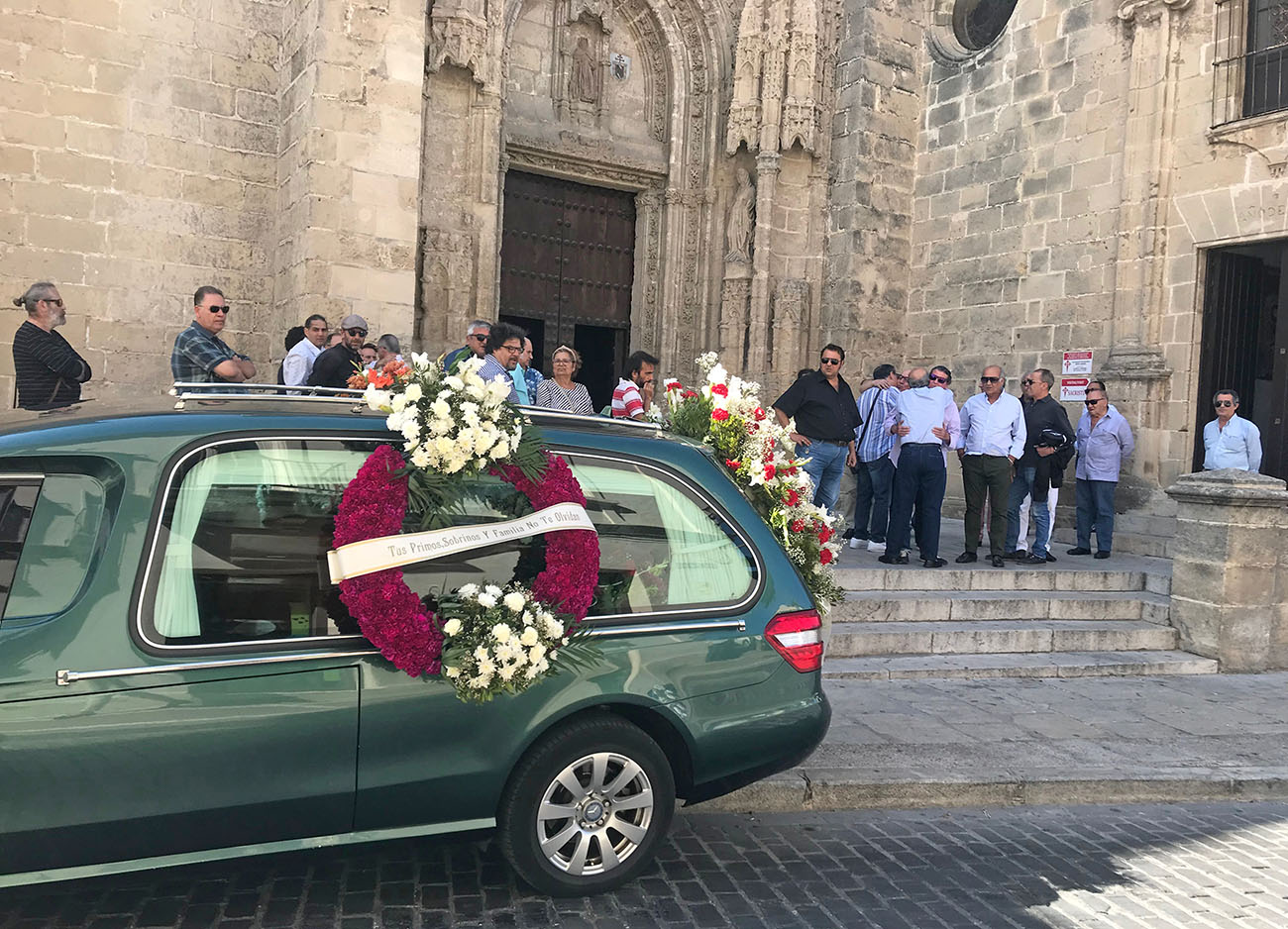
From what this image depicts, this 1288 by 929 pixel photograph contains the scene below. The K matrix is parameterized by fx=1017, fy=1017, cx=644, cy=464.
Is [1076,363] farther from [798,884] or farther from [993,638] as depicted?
[798,884]

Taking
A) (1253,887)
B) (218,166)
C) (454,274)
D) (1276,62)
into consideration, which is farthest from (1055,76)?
(1253,887)

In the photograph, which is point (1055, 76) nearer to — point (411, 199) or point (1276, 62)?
point (1276, 62)

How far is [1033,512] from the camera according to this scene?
10.7m

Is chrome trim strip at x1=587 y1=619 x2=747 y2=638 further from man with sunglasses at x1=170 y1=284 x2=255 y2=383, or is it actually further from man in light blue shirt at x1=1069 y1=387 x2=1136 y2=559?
man in light blue shirt at x1=1069 y1=387 x2=1136 y2=559

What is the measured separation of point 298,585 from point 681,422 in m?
2.03

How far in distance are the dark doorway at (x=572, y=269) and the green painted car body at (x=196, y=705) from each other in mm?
10719

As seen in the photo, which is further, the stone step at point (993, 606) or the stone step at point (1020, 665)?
the stone step at point (993, 606)

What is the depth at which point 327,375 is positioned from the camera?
7742mm

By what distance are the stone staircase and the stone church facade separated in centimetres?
303

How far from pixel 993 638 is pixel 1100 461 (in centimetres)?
374

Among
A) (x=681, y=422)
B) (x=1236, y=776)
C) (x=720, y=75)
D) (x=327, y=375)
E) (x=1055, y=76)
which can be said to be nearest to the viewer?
(x=681, y=422)

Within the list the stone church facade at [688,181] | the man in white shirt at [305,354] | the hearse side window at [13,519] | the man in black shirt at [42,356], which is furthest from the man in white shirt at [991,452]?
the hearse side window at [13,519]

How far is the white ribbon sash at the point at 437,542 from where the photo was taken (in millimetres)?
3240

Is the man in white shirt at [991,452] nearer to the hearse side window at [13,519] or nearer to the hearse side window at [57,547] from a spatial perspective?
the hearse side window at [57,547]
